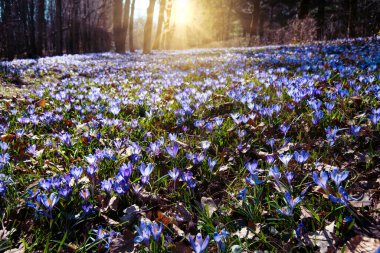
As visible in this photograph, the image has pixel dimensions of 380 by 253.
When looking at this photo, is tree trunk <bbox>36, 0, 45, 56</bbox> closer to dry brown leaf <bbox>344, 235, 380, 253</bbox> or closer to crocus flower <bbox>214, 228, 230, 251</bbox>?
crocus flower <bbox>214, 228, 230, 251</bbox>

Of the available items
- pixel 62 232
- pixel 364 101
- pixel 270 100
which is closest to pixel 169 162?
pixel 62 232

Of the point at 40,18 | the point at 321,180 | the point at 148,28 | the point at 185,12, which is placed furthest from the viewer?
the point at 185,12

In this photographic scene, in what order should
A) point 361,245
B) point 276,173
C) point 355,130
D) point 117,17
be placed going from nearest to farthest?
point 361,245
point 276,173
point 355,130
point 117,17

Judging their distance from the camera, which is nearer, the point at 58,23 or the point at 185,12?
the point at 58,23

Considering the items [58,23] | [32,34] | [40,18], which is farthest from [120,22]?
[32,34]

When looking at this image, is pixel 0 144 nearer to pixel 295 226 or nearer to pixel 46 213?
pixel 46 213

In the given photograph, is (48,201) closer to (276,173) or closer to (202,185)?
(202,185)

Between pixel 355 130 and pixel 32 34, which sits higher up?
pixel 32 34

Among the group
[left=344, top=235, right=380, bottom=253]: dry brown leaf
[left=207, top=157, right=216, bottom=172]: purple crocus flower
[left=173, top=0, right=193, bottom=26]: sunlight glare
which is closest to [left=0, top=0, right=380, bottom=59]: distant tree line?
[left=207, top=157, right=216, bottom=172]: purple crocus flower

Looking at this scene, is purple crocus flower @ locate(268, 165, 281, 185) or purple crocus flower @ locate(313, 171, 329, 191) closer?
purple crocus flower @ locate(313, 171, 329, 191)

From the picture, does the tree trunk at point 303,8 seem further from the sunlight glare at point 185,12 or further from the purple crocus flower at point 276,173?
the sunlight glare at point 185,12

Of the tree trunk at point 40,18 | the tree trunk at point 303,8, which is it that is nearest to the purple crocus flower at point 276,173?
the tree trunk at point 40,18
